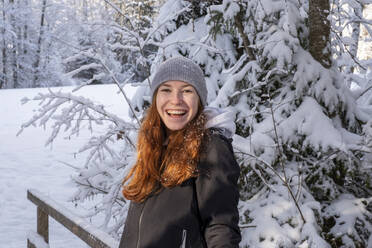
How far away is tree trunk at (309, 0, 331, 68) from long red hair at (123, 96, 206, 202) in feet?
7.57

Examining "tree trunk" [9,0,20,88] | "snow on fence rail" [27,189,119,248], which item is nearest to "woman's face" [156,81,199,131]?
"snow on fence rail" [27,189,119,248]

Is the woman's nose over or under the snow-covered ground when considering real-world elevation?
over

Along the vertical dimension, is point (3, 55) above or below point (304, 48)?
below

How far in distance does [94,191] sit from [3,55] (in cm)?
2917

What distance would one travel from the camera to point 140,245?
1554 mm

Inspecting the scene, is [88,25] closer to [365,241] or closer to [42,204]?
[42,204]

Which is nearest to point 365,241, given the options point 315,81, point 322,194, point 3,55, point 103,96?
point 322,194

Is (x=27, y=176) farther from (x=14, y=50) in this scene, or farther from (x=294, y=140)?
(x=14, y=50)

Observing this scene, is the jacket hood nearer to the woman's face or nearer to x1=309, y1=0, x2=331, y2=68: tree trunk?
the woman's face

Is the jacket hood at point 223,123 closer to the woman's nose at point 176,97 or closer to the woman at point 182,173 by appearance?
the woman at point 182,173

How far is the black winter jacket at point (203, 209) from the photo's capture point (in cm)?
142

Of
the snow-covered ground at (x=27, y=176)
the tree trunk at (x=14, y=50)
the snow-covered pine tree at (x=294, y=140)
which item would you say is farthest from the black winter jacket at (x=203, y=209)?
the tree trunk at (x=14, y=50)

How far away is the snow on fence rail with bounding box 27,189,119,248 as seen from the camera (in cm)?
238

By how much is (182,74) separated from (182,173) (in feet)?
1.31
